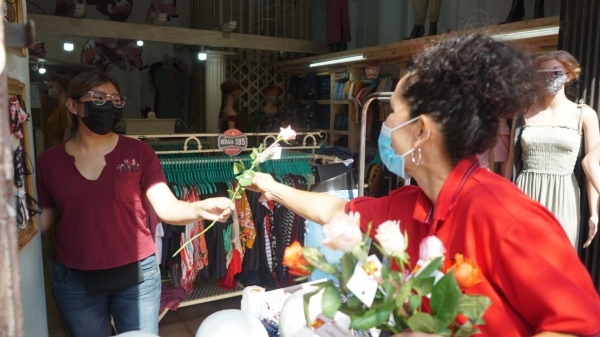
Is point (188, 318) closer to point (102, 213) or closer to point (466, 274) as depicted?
point (102, 213)

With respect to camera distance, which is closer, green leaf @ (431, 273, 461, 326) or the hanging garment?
green leaf @ (431, 273, 461, 326)

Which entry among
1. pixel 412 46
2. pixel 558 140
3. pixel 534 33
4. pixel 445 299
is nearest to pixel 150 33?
pixel 412 46

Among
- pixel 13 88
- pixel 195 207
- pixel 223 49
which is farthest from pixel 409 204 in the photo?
pixel 223 49

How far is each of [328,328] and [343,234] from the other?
31cm

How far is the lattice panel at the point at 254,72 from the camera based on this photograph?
8516mm

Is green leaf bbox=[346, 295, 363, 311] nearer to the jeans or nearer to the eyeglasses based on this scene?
the jeans

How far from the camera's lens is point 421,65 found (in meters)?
1.13

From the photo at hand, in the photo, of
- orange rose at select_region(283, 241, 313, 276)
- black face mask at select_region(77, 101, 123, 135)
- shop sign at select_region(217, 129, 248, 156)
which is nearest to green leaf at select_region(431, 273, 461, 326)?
orange rose at select_region(283, 241, 313, 276)

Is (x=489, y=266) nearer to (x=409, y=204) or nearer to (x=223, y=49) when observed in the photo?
(x=409, y=204)

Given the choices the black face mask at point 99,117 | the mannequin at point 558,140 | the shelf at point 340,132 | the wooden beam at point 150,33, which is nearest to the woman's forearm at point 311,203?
the black face mask at point 99,117

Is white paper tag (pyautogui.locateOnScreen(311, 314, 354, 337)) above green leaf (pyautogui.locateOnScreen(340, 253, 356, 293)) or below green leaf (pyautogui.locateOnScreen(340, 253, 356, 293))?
below

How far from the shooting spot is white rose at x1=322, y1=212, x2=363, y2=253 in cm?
86

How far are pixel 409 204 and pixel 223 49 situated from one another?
7561mm

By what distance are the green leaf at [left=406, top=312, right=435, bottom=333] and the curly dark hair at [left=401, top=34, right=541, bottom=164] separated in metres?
0.42
